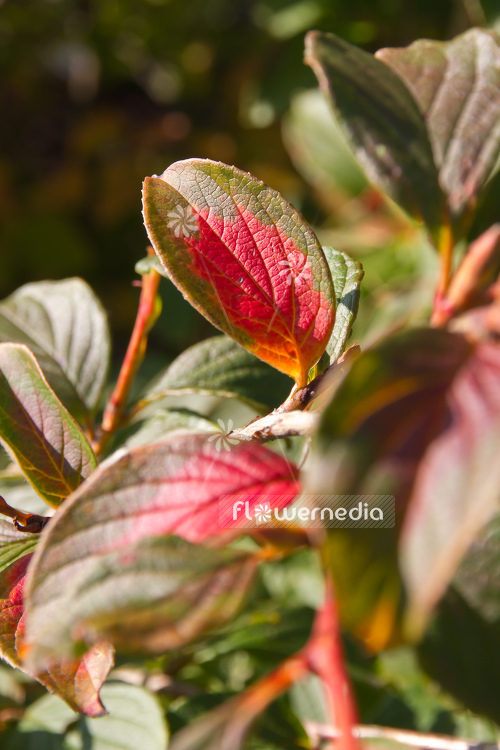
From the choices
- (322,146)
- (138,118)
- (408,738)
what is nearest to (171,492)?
(408,738)

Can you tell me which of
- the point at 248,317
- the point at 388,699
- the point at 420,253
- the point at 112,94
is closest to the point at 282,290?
the point at 248,317

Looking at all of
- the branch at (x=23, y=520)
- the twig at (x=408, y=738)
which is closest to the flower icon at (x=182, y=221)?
the branch at (x=23, y=520)

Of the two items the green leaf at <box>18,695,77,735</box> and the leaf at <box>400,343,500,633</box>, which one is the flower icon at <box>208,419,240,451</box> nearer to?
the leaf at <box>400,343,500,633</box>

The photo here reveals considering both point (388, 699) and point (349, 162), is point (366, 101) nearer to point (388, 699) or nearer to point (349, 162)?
point (388, 699)

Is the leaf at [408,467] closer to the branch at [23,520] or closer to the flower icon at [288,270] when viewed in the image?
the flower icon at [288,270]

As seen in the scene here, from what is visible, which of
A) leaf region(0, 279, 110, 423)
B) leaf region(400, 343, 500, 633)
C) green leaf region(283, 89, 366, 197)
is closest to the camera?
leaf region(400, 343, 500, 633)

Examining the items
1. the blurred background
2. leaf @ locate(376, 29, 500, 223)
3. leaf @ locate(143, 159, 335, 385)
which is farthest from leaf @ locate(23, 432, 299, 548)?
the blurred background

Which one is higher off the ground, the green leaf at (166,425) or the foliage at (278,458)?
the foliage at (278,458)
